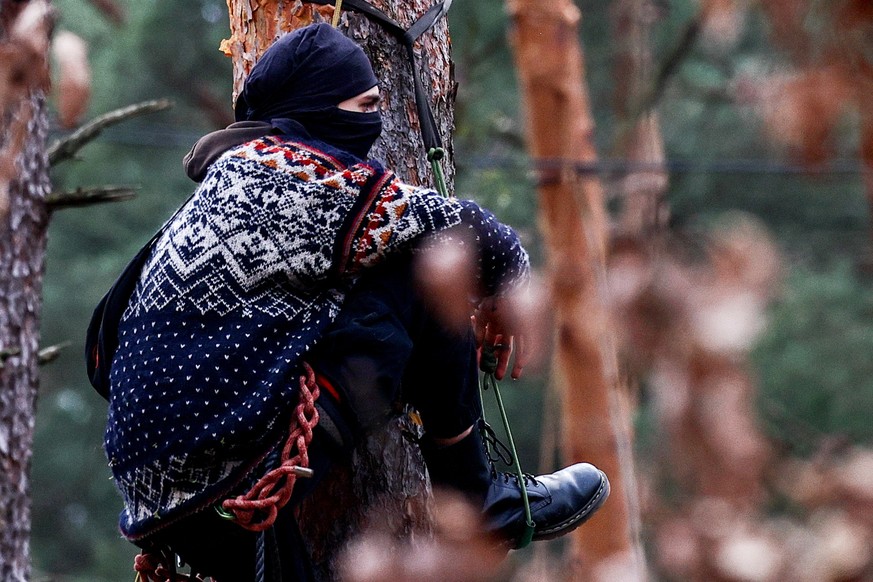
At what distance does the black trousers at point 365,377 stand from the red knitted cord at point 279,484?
0.05 metres

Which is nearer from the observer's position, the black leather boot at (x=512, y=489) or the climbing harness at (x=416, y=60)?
the black leather boot at (x=512, y=489)

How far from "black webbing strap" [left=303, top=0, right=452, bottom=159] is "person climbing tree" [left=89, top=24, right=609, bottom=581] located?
1.08ft

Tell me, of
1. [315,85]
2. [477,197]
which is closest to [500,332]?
[315,85]

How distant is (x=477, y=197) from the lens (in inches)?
271

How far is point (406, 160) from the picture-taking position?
2520 mm

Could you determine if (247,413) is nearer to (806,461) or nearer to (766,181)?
(806,461)

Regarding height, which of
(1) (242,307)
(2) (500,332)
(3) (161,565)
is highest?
(1) (242,307)

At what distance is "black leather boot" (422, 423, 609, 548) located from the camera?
2.38 metres

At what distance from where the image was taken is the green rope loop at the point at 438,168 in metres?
2.44

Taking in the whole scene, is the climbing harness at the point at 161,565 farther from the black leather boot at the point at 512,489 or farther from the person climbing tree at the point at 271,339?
the black leather boot at the point at 512,489

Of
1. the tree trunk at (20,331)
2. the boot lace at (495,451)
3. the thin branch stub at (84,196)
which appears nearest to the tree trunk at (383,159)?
the boot lace at (495,451)

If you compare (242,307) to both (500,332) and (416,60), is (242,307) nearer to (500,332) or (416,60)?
(500,332)

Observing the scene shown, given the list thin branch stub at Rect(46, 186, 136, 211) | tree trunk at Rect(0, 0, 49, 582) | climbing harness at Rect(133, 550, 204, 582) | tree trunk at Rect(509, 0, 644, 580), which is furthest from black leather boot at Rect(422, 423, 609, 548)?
tree trunk at Rect(509, 0, 644, 580)

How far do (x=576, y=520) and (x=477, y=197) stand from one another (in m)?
4.40
